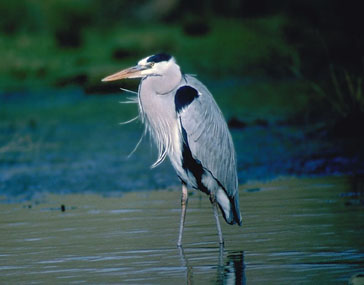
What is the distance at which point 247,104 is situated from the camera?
16.7 meters

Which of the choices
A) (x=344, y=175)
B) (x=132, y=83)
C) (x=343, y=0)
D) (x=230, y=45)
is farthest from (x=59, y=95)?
(x=344, y=175)

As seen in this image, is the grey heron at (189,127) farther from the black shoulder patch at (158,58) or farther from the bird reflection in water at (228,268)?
the bird reflection in water at (228,268)

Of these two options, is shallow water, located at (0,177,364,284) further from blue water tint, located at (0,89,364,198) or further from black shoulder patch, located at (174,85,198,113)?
black shoulder patch, located at (174,85,198,113)

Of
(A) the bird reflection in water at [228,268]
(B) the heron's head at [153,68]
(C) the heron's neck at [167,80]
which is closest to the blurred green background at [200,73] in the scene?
(C) the heron's neck at [167,80]

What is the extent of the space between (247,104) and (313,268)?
35.6 feet

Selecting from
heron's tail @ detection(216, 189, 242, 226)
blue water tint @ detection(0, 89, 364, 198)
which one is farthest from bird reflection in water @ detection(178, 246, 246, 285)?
blue water tint @ detection(0, 89, 364, 198)

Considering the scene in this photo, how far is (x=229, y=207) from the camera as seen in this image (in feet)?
25.1

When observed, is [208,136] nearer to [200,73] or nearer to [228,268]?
[228,268]

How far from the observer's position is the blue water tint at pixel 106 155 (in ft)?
35.5

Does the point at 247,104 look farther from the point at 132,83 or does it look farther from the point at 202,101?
the point at 202,101

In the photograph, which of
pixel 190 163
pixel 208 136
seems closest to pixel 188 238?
pixel 190 163

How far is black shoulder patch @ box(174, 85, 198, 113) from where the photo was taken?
7660 millimetres

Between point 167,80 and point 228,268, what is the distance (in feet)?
6.85

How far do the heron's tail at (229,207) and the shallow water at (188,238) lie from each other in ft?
0.40
